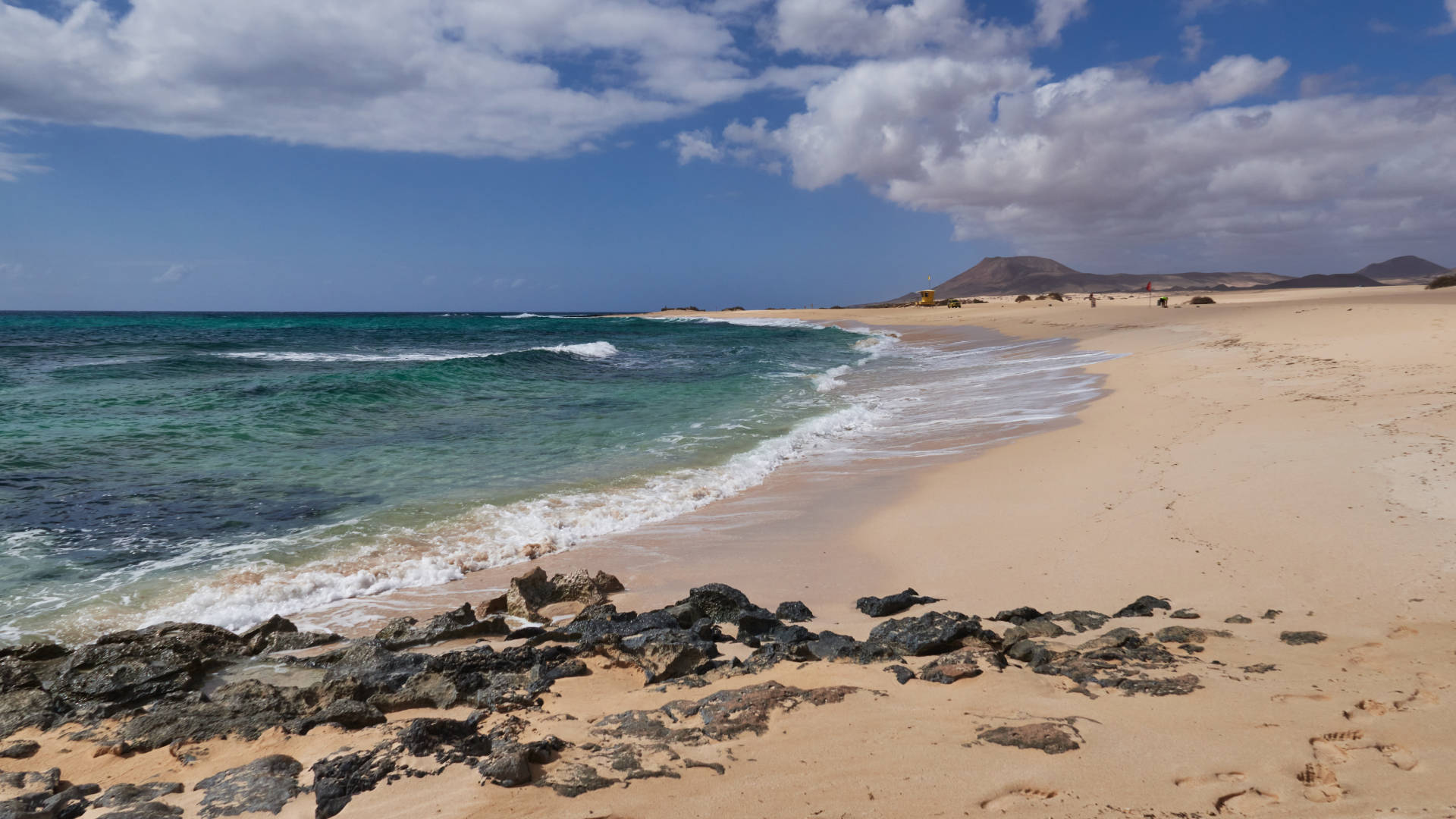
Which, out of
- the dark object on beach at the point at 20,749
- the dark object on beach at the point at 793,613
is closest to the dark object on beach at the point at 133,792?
the dark object on beach at the point at 20,749

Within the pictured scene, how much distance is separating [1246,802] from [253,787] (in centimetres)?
384

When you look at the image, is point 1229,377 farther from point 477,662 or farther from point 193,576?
point 193,576

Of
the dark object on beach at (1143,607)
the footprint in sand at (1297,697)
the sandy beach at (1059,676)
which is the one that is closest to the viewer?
the sandy beach at (1059,676)

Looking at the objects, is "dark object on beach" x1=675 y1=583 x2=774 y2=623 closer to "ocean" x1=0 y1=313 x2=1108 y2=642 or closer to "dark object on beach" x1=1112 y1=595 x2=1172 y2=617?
"dark object on beach" x1=1112 y1=595 x2=1172 y2=617

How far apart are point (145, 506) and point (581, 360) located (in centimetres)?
2140

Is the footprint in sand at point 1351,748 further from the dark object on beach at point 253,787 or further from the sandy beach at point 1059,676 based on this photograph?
the dark object on beach at point 253,787

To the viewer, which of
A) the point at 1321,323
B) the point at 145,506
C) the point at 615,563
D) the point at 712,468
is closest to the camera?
the point at 615,563

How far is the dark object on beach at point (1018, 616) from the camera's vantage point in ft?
14.3

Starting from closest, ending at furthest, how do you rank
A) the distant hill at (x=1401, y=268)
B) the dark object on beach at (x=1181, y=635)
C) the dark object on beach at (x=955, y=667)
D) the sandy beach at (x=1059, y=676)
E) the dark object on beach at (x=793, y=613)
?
the sandy beach at (x=1059, y=676), the dark object on beach at (x=955, y=667), the dark object on beach at (x=1181, y=635), the dark object on beach at (x=793, y=613), the distant hill at (x=1401, y=268)

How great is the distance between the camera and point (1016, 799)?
254cm

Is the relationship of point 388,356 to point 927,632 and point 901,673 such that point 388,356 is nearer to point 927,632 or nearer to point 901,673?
point 927,632

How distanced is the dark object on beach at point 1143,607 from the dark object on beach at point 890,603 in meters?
1.16

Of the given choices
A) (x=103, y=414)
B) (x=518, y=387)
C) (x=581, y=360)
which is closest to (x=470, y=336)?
(x=581, y=360)

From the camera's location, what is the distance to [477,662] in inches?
154
